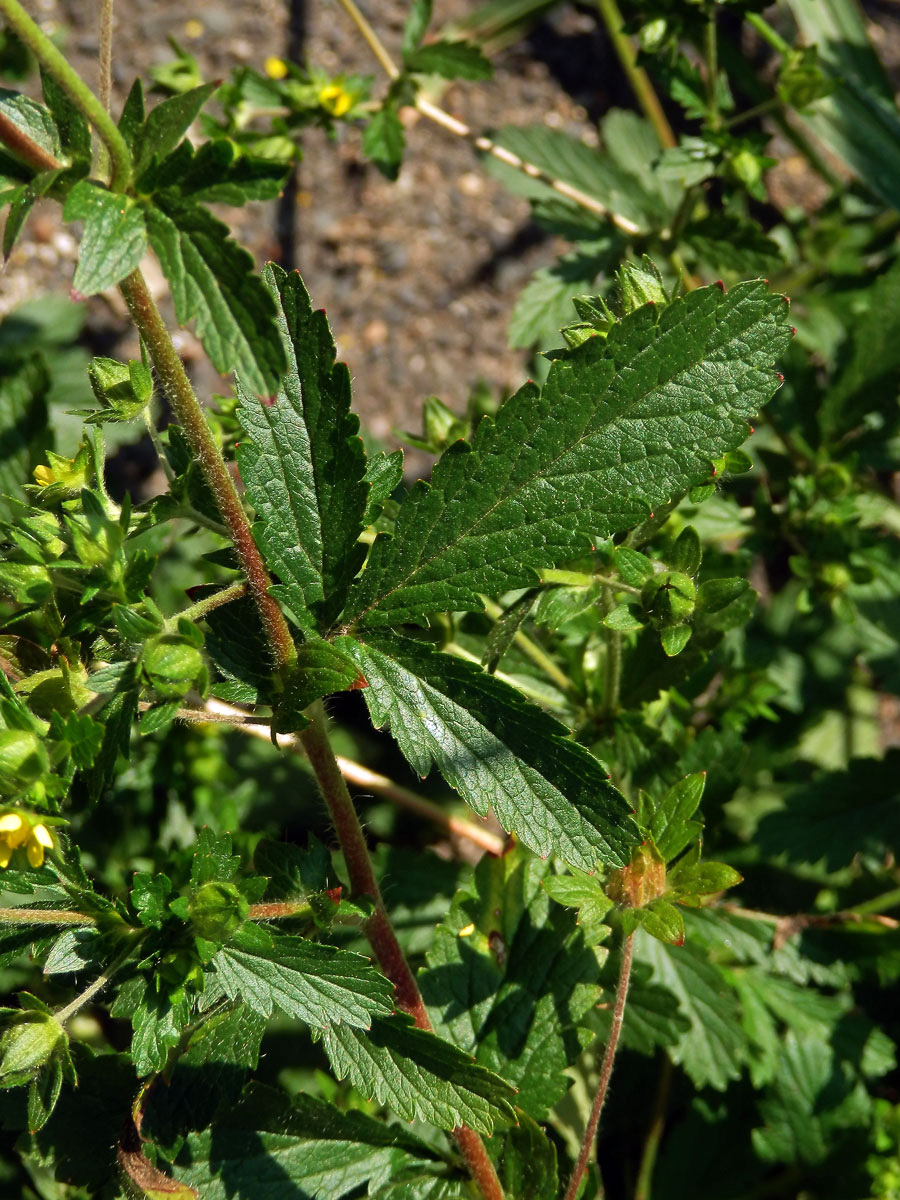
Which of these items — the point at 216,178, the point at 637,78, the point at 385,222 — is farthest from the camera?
the point at 385,222

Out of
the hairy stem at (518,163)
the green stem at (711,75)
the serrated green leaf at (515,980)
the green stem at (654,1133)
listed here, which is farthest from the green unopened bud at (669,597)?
the green stem at (654,1133)

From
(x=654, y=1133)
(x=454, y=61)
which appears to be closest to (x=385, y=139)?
(x=454, y=61)

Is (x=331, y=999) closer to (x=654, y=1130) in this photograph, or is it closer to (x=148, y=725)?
(x=148, y=725)

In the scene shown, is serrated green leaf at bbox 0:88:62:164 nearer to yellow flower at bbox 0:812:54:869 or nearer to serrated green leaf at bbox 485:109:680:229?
yellow flower at bbox 0:812:54:869

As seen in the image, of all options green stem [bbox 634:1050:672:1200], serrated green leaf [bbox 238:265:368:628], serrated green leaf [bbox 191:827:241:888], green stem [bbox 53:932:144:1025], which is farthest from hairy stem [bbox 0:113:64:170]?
green stem [bbox 634:1050:672:1200]

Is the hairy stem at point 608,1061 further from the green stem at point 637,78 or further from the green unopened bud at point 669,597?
the green stem at point 637,78

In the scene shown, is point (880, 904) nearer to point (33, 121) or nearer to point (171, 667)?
point (171, 667)

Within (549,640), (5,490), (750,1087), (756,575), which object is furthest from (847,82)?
(750,1087)
